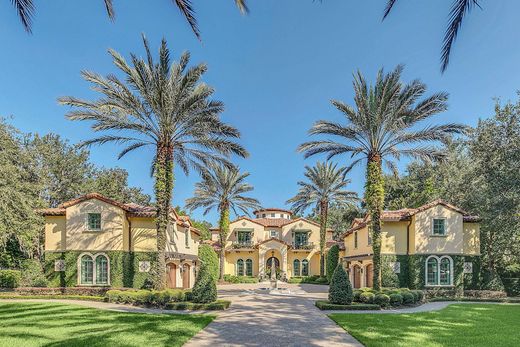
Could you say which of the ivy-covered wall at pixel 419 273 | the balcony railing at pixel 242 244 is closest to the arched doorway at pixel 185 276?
the balcony railing at pixel 242 244

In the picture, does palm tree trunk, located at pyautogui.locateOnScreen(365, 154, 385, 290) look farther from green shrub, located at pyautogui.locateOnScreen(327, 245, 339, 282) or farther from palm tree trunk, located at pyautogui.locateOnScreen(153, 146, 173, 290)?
green shrub, located at pyautogui.locateOnScreen(327, 245, 339, 282)

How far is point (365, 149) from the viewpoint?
21.9 m

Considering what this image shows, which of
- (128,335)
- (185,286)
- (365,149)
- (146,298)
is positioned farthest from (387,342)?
(185,286)

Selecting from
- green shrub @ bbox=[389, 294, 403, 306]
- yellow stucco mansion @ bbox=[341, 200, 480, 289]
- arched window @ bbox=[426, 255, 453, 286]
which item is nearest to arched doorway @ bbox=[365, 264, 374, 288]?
yellow stucco mansion @ bbox=[341, 200, 480, 289]

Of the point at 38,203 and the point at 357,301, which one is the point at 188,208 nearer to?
the point at 38,203

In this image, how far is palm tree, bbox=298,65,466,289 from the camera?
67.2 ft

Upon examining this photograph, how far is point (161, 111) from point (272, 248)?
2983cm

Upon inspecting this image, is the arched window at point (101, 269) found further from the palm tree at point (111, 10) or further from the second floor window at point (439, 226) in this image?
the second floor window at point (439, 226)

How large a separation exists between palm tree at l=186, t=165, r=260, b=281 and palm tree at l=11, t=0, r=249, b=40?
107ft

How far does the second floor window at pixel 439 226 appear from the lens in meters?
25.2

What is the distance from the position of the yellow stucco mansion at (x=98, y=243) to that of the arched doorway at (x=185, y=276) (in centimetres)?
687

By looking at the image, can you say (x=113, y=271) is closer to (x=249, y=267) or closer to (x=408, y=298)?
(x=408, y=298)

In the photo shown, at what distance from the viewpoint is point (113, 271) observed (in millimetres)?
23219

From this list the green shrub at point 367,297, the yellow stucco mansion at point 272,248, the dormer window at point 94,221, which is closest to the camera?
the green shrub at point 367,297
